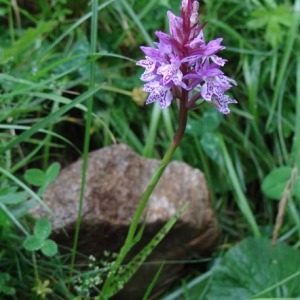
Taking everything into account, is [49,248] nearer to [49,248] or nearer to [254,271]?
[49,248]

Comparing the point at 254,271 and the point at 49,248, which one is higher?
the point at 49,248

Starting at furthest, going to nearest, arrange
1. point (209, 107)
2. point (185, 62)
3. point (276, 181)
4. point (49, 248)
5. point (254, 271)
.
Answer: point (209, 107) → point (276, 181) → point (254, 271) → point (49, 248) → point (185, 62)

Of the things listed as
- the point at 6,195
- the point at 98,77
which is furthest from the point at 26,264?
the point at 98,77

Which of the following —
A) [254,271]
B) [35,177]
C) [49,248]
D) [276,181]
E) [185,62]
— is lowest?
[254,271]

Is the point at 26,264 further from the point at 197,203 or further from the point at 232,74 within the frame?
the point at 232,74

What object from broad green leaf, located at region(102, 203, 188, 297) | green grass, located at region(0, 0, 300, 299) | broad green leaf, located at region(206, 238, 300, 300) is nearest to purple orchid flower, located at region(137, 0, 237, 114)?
broad green leaf, located at region(102, 203, 188, 297)

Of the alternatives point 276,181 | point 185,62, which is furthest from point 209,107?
point 185,62

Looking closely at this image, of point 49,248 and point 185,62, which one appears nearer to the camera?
point 185,62
